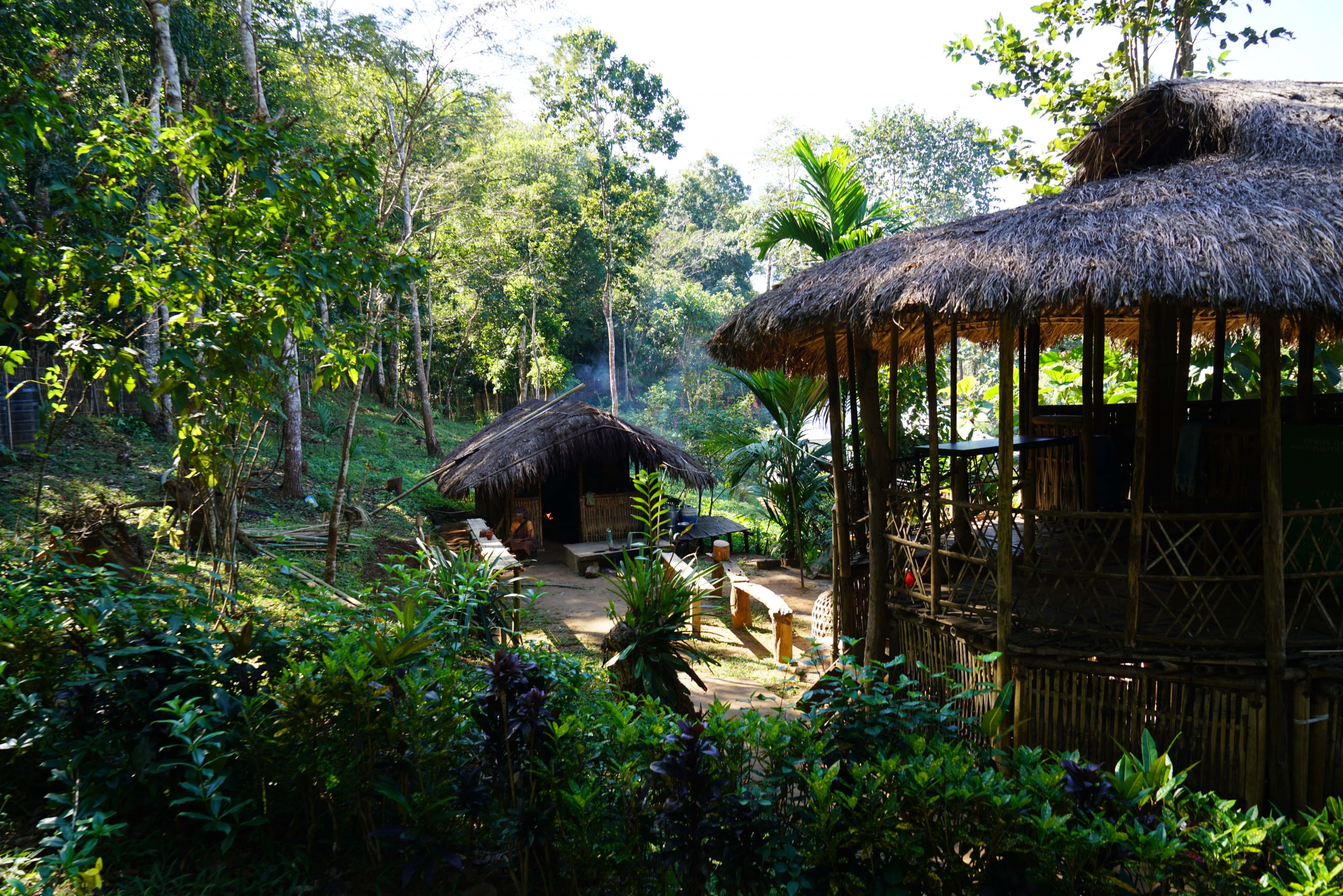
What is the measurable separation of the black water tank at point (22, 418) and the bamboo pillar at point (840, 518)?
9.94 m

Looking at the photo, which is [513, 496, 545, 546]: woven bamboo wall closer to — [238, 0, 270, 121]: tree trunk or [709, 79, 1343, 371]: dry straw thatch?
[238, 0, 270, 121]: tree trunk

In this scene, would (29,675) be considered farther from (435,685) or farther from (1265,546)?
(1265,546)

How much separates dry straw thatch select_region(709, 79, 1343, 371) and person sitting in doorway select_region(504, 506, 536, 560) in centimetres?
689

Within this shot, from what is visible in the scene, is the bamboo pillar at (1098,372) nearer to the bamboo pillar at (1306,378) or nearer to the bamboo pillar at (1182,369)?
the bamboo pillar at (1182,369)

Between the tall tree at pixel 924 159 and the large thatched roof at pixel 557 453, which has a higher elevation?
the tall tree at pixel 924 159

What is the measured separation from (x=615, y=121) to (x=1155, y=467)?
18807mm

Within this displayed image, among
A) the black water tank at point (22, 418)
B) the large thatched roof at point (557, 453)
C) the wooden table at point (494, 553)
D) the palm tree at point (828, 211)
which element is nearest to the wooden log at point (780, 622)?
the wooden table at point (494, 553)

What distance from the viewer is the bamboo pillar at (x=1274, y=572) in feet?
13.1

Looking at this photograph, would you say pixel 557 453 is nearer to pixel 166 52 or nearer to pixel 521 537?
pixel 521 537

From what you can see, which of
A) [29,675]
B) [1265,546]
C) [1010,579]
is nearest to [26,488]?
[29,675]

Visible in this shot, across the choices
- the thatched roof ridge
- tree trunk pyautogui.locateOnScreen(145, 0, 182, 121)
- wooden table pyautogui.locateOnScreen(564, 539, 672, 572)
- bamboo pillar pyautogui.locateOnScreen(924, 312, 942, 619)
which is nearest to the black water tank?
tree trunk pyautogui.locateOnScreen(145, 0, 182, 121)

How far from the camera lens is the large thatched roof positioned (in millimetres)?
11891

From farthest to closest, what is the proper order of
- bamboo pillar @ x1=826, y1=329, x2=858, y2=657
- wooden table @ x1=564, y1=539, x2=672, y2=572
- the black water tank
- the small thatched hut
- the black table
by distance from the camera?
the small thatched hut
wooden table @ x1=564, y1=539, x2=672, y2=572
the black water tank
bamboo pillar @ x1=826, y1=329, x2=858, y2=657
the black table

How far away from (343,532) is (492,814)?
313 inches
